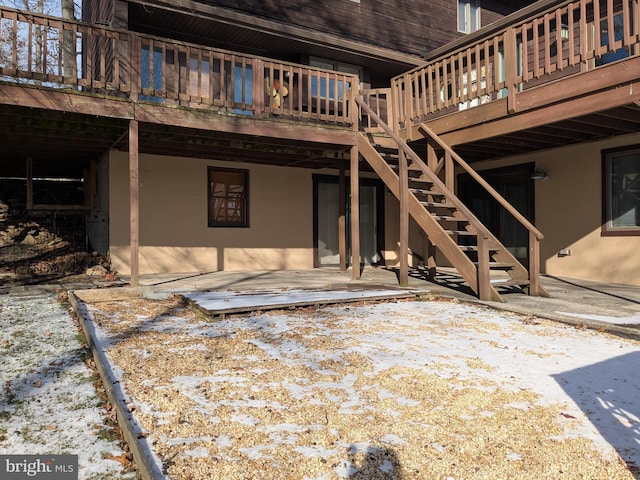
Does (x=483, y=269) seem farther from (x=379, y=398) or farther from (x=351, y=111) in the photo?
(x=351, y=111)

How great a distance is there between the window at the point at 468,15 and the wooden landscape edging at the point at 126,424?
45.0 ft

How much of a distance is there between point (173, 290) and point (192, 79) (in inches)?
195

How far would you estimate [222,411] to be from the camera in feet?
7.97

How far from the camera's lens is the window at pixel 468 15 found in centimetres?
1363

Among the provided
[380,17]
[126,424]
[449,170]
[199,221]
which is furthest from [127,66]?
[380,17]

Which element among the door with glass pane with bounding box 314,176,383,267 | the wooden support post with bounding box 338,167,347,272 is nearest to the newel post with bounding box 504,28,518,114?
the wooden support post with bounding box 338,167,347,272

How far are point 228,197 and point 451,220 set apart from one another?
512 centimetres

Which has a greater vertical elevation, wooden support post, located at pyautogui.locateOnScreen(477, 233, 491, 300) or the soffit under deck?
the soffit under deck

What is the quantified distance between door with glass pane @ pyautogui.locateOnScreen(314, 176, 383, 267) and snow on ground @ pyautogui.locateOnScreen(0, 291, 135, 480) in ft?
23.4

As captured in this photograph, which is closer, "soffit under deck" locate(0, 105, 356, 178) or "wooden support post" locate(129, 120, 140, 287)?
"wooden support post" locate(129, 120, 140, 287)

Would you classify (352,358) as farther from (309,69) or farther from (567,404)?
(309,69)

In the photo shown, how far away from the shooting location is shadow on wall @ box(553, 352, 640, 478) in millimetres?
2160

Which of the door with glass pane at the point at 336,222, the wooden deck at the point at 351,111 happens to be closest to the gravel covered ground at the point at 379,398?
A: the wooden deck at the point at 351,111

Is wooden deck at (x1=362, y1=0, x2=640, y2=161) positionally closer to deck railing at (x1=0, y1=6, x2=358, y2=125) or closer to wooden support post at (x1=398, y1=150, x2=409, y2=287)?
wooden support post at (x1=398, y1=150, x2=409, y2=287)
